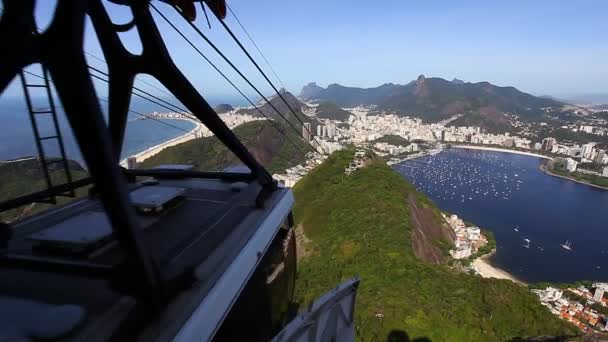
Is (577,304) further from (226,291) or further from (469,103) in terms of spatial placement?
(469,103)

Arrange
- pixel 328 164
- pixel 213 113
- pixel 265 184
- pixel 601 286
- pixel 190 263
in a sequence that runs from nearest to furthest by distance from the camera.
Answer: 1. pixel 190 263
2. pixel 213 113
3. pixel 265 184
4. pixel 601 286
5. pixel 328 164

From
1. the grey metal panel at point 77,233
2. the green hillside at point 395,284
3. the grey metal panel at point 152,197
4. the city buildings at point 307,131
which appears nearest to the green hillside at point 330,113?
the city buildings at point 307,131

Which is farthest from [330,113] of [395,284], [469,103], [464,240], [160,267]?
[160,267]

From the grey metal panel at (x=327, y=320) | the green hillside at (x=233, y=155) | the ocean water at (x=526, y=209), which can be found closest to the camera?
the grey metal panel at (x=327, y=320)

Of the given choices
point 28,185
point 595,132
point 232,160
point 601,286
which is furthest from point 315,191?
point 595,132

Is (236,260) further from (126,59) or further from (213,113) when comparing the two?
(126,59)

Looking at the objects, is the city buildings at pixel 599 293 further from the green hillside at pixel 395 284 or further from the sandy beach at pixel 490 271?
the green hillside at pixel 395 284
